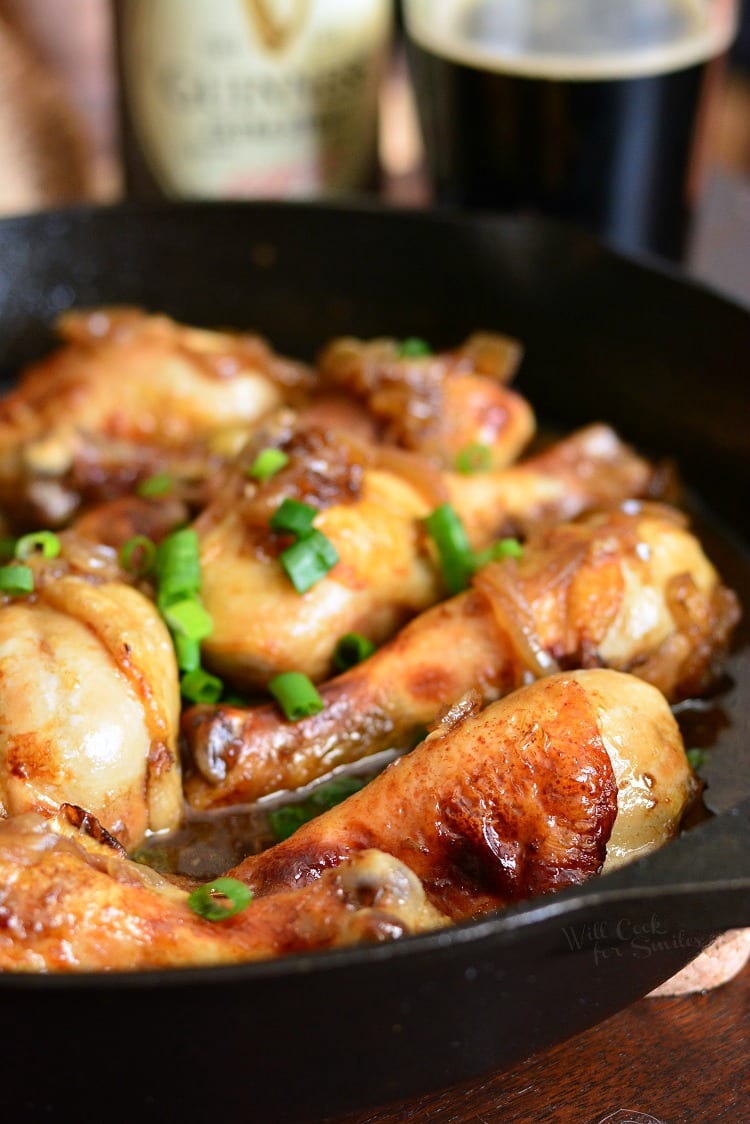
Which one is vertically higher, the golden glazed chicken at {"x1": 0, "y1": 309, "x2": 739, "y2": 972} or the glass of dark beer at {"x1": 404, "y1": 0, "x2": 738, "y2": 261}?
the glass of dark beer at {"x1": 404, "y1": 0, "x2": 738, "y2": 261}

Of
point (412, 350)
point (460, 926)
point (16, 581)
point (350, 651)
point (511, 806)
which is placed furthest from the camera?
point (412, 350)

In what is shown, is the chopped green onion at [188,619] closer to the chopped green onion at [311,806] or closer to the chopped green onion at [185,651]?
the chopped green onion at [185,651]

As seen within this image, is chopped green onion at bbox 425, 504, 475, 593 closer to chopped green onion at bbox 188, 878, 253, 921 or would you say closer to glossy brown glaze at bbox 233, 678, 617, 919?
glossy brown glaze at bbox 233, 678, 617, 919

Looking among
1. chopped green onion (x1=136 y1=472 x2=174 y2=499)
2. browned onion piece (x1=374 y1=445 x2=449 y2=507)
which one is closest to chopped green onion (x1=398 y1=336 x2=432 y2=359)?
browned onion piece (x1=374 y1=445 x2=449 y2=507)

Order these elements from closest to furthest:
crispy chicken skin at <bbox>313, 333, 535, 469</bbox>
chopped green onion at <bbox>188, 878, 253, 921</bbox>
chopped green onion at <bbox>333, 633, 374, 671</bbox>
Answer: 1. chopped green onion at <bbox>188, 878, 253, 921</bbox>
2. chopped green onion at <bbox>333, 633, 374, 671</bbox>
3. crispy chicken skin at <bbox>313, 333, 535, 469</bbox>

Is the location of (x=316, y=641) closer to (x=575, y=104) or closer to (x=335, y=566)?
(x=335, y=566)

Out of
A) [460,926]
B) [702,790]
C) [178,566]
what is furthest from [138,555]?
[460,926]
